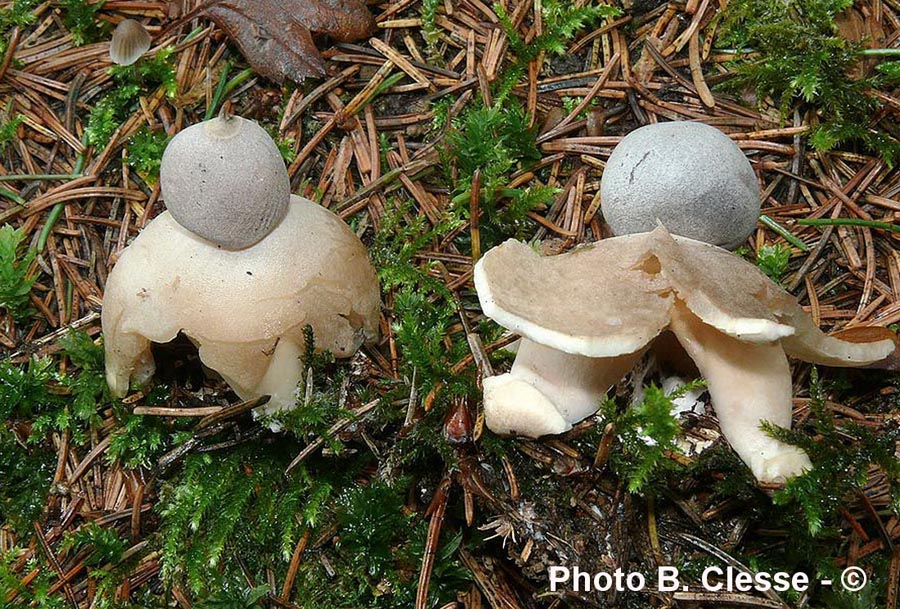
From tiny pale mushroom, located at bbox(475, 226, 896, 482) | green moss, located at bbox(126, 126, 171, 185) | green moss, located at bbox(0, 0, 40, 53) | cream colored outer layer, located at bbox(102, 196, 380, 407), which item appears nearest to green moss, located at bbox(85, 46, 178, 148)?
green moss, located at bbox(126, 126, 171, 185)

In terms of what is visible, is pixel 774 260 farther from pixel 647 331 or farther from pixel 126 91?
pixel 126 91

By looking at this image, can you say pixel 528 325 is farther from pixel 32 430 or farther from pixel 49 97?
pixel 49 97

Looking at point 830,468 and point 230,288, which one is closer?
point 830,468

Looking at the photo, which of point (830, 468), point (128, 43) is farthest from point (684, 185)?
point (128, 43)

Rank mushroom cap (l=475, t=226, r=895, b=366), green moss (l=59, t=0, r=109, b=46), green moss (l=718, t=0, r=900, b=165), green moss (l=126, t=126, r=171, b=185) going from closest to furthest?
mushroom cap (l=475, t=226, r=895, b=366)
green moss (l=718, t=0, r=900, b=165)
green moss (l=126, t=126, r=171, b=185)
green moss (l=59, t=0, r=109, b=46)

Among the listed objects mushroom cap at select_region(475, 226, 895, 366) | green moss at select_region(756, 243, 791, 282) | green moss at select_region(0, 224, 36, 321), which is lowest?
green moss at select_region(0, 224, 36, 321)

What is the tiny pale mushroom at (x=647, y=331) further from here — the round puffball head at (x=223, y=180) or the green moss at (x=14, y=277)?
the green moss at (x=14, y=277)

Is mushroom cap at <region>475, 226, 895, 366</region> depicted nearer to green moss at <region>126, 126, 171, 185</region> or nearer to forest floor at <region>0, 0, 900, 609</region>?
forest floor at <region>0, 0, 900, 609</region>
